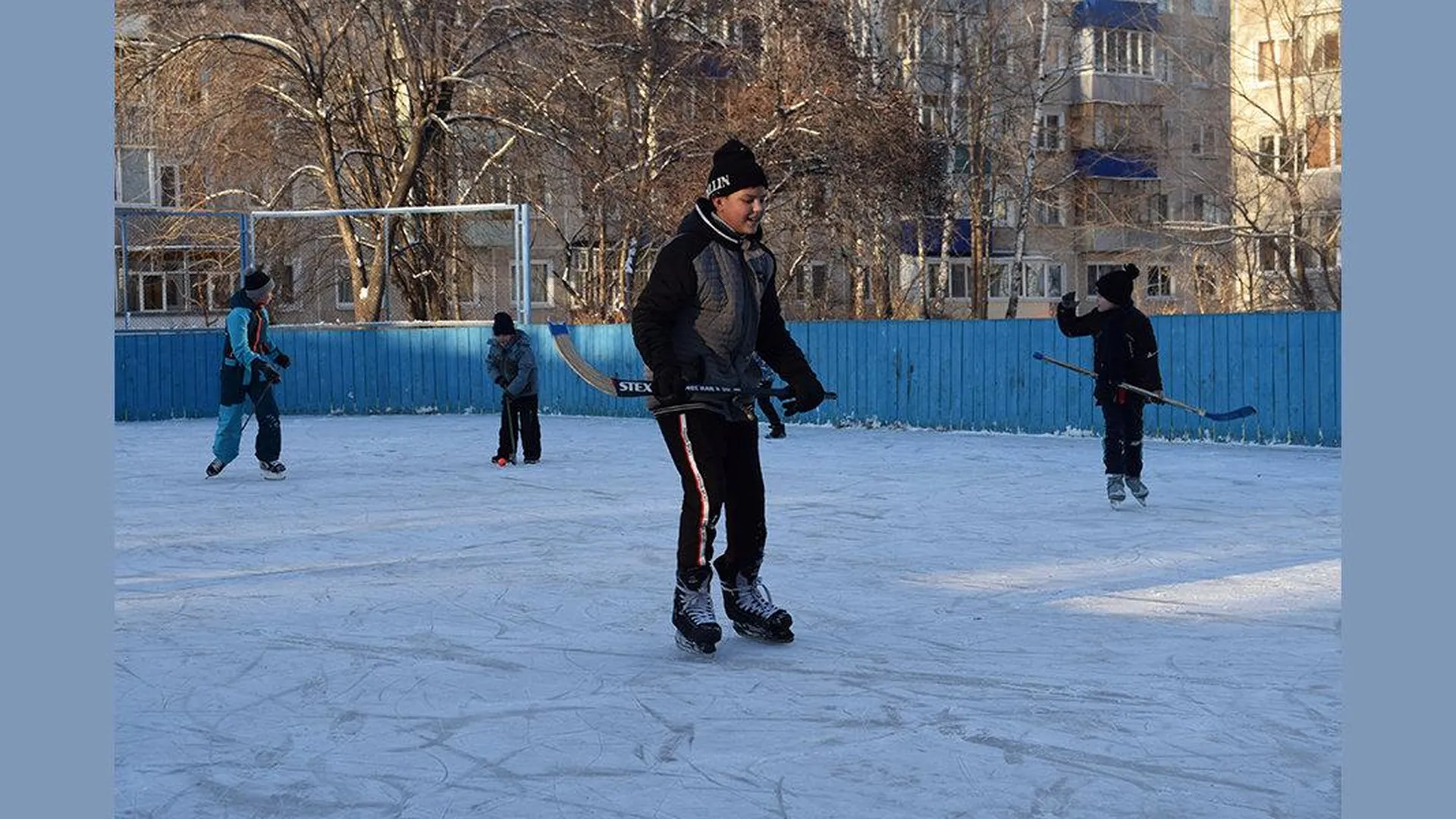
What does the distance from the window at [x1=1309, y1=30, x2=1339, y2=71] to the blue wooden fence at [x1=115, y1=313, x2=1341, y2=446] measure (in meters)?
13.1

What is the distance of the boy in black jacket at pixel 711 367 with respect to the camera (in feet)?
19.6

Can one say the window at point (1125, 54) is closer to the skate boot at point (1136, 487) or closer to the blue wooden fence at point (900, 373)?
the blue wooden fence at point (900, 373)

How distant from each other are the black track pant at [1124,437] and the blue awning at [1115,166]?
90.1 feet

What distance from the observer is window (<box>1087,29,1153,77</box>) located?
45969 millimetres

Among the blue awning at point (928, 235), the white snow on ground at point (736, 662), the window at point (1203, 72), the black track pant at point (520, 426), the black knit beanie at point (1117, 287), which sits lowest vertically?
the white snow on ground at point (736, 662)

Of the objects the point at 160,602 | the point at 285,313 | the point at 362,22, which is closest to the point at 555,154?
the point at 362,22

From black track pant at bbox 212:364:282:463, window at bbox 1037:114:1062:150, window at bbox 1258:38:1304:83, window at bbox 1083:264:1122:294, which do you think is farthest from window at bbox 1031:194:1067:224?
black track pant at bbox 212:364:282:463

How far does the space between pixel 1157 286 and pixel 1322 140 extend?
16665mm

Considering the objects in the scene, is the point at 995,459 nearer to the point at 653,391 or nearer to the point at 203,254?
the point at 653,391

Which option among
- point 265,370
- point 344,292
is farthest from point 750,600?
point 344,292

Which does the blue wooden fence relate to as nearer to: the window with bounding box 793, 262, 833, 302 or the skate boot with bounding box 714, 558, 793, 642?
the skate boot with bounding box 714, 558, 793, 642

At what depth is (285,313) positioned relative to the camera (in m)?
32.8

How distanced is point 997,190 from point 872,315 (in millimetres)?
9825

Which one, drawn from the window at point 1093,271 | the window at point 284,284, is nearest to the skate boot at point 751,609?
the window at point 284,284
